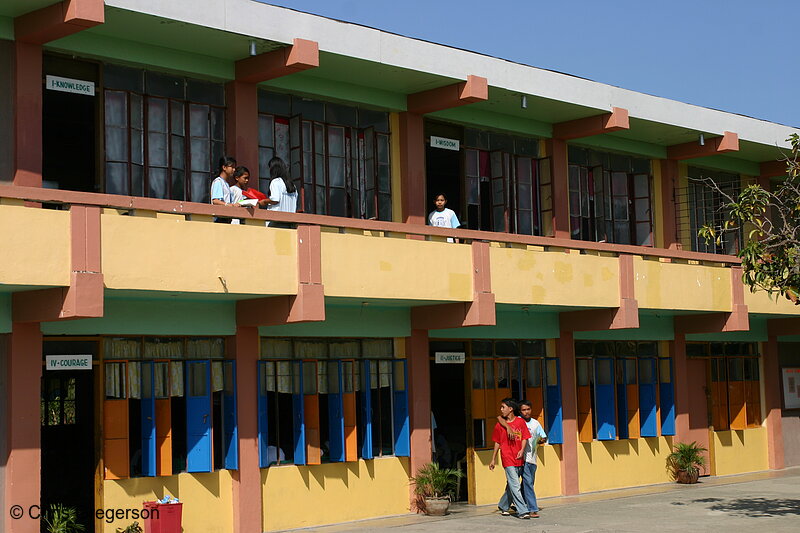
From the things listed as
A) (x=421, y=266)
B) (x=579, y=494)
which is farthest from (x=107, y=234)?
(x=579, y=494)

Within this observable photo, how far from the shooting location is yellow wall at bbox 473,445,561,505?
18922 millimetres

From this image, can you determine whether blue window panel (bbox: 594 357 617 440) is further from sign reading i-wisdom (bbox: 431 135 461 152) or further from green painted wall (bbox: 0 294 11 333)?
green painted wall (bbox: 0 294 11 333)

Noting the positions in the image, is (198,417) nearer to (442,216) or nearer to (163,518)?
(163,518)

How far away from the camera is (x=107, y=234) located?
1273 cm

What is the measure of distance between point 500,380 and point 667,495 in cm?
356

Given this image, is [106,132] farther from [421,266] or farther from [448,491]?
[448,491]

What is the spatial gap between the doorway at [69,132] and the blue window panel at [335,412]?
4.59 metres

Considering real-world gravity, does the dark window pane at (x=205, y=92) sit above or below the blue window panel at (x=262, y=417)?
above

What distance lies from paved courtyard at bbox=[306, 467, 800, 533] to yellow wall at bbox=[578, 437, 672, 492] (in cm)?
37

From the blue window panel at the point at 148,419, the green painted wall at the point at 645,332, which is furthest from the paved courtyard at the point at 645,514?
the green painted wall at the point at 645,332

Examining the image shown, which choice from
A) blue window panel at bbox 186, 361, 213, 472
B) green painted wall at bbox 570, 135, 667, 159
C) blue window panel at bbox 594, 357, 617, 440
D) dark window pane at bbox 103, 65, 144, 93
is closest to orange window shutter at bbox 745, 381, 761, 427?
blue window panel at bbox 594, 357, 617, 440

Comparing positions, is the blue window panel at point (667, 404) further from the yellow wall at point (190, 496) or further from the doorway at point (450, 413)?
the yellow wall at point (190, 496)

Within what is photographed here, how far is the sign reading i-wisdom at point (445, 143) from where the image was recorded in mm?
18844

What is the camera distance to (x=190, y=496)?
592 inches
